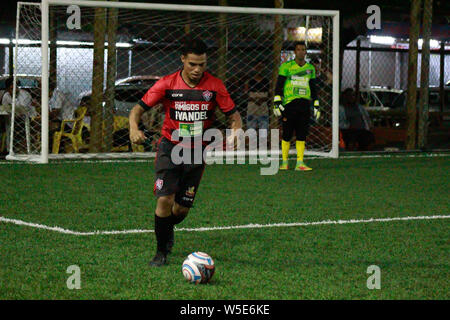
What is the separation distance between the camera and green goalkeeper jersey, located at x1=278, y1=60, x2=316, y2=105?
39.8ft

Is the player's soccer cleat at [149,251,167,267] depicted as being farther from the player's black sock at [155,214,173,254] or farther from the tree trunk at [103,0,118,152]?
the tree trunk at [103,0,118,152]

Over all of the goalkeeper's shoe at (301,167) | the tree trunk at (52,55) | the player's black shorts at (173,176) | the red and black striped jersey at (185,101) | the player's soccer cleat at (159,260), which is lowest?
the player's soccer cleat at (159,260)

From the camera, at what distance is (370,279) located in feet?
16.5

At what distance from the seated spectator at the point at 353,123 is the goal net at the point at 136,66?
0.49 meters

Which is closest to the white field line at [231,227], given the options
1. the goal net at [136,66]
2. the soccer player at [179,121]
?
the soccer player at [179,121]

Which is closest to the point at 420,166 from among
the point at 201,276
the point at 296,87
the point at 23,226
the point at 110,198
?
the point at 296,87

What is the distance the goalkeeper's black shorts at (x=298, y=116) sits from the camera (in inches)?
480

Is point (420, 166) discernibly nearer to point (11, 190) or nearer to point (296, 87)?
point (296, 87)

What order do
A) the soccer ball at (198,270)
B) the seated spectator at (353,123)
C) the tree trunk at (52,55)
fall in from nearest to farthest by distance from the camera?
the soccer ball at (198,270)
the tree trunk at (52,55)
the seated spectator at (353,123)

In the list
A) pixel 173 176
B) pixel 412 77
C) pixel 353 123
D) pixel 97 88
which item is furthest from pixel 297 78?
pixel 173 176

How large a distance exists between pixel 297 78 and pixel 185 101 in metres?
6.58

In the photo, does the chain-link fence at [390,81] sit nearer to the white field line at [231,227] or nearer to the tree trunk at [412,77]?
the tree trunk at [412,77]

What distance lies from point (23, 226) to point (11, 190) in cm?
257
